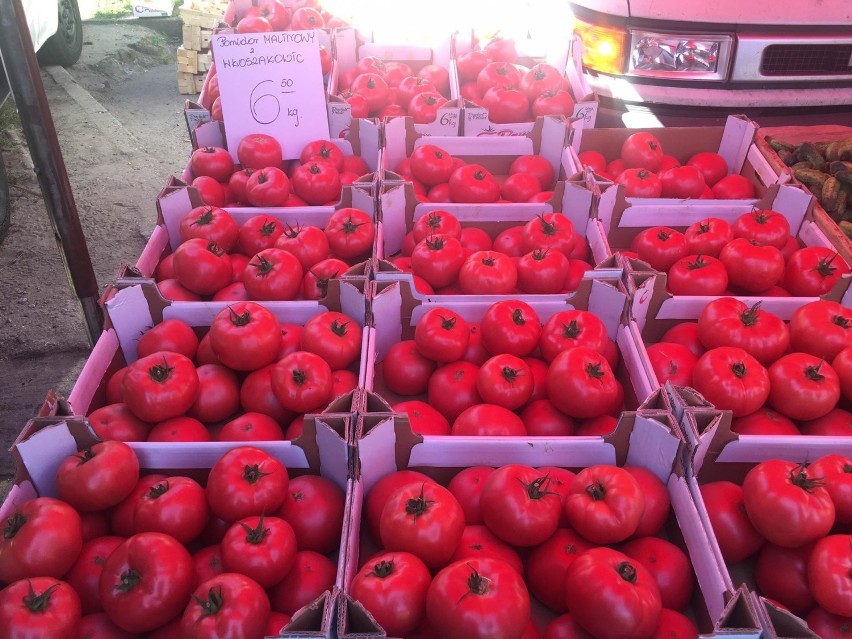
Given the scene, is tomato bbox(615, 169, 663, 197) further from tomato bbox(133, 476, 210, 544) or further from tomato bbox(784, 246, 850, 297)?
tomato bbox(133, 476, 210, 544)

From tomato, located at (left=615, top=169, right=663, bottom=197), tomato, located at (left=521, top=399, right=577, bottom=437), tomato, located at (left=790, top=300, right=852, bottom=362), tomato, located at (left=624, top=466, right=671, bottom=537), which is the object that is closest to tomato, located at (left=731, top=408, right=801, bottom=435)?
tomato, located at (left=790, top=300, right=852, bottom=362)

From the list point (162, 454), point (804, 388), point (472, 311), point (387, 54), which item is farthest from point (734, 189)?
point (162, 454)

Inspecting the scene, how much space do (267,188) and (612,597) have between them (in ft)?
7.25

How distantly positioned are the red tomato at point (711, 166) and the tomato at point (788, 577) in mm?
2123

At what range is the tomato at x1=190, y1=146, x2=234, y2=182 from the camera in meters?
3.27

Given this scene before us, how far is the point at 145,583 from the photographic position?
1.50 m

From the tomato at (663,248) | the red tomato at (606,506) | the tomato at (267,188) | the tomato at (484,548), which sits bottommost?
the tomato at (484,548)

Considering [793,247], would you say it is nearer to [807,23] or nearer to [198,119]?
[807,23]

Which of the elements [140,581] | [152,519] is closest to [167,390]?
[152,519]

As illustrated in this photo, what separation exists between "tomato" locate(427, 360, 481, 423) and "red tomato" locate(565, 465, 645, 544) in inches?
22.2

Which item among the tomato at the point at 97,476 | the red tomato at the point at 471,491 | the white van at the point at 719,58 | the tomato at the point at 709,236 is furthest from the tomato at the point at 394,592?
the white van at the point at 719,58

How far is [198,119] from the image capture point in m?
3.58

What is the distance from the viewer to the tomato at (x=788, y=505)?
5.28ft

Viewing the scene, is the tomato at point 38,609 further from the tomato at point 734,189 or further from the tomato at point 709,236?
the tomato at point 734,189
